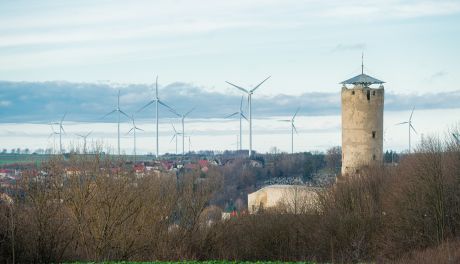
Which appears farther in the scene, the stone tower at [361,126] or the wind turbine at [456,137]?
the stone tower at [361,126]

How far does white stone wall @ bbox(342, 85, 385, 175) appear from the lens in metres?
60.4

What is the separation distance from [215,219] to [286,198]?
13.9 metres

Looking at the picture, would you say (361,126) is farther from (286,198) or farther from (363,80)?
(286,198)

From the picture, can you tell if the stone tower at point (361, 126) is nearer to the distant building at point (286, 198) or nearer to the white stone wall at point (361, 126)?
the white stone wall at point (361, 126)

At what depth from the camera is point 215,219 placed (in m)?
49.8

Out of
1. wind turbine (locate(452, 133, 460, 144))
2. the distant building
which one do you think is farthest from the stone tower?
wind turbine (locate(452, 133, 460, 144))

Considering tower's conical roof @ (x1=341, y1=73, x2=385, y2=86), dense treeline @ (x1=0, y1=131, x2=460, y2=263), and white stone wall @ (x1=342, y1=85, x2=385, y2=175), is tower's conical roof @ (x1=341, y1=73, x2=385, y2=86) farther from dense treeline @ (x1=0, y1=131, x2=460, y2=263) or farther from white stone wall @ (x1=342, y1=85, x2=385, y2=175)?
dense treeline @ (x1=0, y1=131, x2=460, y2=263)

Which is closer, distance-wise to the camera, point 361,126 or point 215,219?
point 215,219

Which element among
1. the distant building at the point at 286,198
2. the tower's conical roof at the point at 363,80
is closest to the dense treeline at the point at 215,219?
the distant building at the point at 286,198

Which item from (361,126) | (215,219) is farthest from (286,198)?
(215,219)

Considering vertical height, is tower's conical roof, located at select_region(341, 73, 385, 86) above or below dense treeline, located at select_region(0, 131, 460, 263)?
above

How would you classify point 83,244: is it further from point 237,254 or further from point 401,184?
point 401,184

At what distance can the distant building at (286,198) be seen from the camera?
59.3 m

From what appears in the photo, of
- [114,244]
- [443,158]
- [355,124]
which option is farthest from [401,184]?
[114,244]
